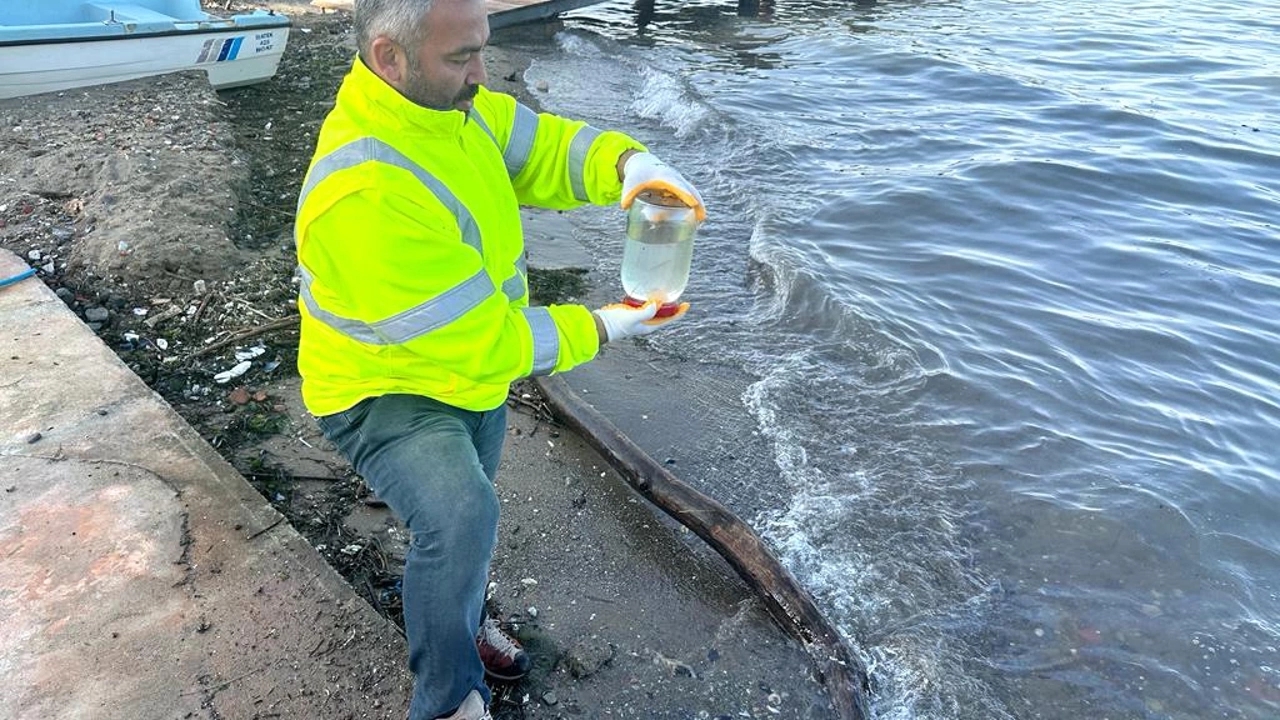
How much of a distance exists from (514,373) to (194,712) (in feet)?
4.78

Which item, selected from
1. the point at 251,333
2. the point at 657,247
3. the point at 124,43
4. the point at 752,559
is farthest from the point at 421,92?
the point at 124,43

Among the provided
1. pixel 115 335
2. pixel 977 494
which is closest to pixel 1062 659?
pixel 977 494

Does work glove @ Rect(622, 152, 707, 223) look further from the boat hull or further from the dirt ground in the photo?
the boat hull

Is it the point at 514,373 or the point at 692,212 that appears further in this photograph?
the point at 692,212

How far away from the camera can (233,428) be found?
4223 mm

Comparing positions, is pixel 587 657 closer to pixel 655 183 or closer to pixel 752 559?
pixel 752 559

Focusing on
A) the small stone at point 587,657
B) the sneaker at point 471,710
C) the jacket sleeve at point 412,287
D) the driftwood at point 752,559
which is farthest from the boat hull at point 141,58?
the sneaker at point 471,710

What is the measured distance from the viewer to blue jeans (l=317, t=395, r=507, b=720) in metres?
2.32

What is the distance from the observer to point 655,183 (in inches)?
106

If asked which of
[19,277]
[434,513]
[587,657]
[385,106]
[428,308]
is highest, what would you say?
[385,106]

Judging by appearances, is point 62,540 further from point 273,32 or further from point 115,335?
point 273,32

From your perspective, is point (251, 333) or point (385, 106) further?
→ point (251, 333)

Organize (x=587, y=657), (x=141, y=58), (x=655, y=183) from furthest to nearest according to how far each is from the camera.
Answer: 1. (x=141, y=58)
2. (x=587, y=657)
3. (x=655, y=183)

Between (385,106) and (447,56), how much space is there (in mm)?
200
